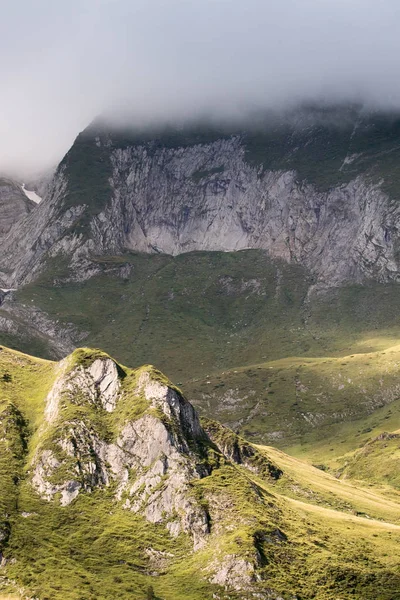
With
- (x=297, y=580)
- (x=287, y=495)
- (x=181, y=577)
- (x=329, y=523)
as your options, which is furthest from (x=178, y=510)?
(x=287, y=495)

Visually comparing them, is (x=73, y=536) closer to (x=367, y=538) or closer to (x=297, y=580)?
(x=297, y=580)

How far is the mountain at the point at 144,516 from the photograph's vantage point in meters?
134

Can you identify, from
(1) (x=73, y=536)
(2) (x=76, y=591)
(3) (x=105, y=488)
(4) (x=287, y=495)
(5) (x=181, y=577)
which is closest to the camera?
(2) (x=76, y=591)

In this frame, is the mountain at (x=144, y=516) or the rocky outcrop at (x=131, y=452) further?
the rocky outcrop at (x=131, y=452)

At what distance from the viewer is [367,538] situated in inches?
6329

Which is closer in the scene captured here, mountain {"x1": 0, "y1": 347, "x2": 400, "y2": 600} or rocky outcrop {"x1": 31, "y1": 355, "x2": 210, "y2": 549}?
mountain {"x1": 0, "y1": 347, "x2": 400, "y2": 600}

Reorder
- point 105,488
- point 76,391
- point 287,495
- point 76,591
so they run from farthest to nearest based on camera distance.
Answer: point 287,495
point 76,391
point 105,488
point 76,591

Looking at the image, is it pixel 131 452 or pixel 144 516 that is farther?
pixel 131 452

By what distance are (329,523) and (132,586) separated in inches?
2191

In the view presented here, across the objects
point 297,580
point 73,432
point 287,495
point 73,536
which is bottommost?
point 287,495

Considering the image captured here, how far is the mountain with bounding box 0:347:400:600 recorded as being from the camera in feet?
439

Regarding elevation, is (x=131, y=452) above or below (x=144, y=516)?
above

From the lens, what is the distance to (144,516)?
152125 mm

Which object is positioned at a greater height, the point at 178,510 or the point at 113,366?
the point at 113,366
